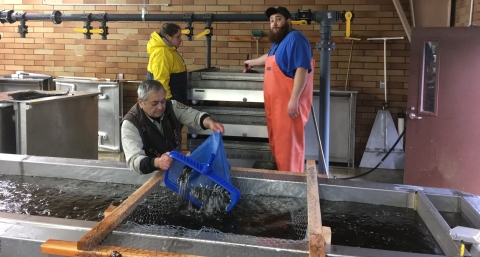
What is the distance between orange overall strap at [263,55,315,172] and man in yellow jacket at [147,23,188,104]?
3.10 ft

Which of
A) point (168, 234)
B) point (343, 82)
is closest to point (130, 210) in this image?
point (168, 234)

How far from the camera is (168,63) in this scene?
161 inches

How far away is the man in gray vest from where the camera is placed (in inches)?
92.0

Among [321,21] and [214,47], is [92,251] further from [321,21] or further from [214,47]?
[214,47]

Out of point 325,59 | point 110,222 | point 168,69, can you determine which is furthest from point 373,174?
point 110,222

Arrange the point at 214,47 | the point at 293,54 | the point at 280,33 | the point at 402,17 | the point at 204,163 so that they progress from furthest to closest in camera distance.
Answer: the point at 214,47 < the point at 402,17 < the point at 280,33 < the point at 293,54 < the point at 204,163

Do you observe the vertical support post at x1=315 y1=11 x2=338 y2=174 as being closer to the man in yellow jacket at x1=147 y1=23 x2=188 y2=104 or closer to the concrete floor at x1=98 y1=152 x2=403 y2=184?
the man in yellow jacket at x1=147 y1=23 x2=188 y2=104

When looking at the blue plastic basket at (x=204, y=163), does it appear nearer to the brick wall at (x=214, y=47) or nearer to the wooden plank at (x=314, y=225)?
the wooden plank at (x=314, y=225)

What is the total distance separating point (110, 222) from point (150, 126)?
3.56ft

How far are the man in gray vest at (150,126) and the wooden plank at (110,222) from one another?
0.33 meters

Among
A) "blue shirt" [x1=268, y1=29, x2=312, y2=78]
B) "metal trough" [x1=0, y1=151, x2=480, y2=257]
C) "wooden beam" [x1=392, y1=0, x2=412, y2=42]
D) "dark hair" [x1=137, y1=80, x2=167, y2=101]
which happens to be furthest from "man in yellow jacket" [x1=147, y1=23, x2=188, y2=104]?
"wooden beam" [x1=392, y1=0, x2=412, y2=42]

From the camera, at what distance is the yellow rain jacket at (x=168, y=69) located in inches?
160

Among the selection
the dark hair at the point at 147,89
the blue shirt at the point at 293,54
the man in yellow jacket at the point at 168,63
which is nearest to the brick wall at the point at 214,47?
the man in yellow jacket at the point at 168,63

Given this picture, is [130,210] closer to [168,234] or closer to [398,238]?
[168,234]
